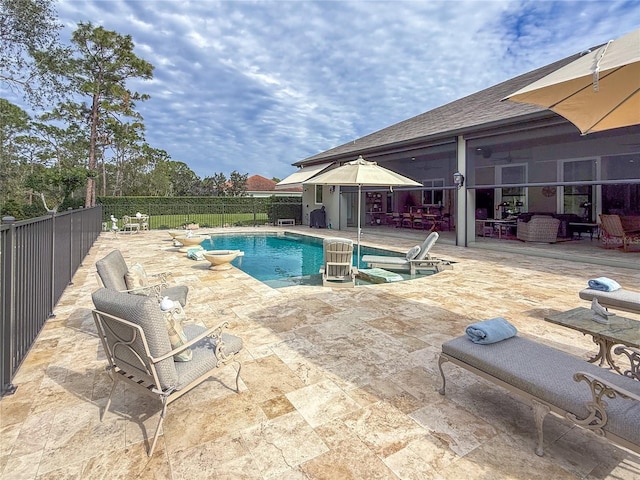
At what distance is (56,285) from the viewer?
277 inches

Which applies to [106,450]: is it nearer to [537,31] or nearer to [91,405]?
[91,405]

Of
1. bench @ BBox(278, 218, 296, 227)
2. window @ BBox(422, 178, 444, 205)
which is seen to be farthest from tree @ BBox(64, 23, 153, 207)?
window @ BBox(422, 178, 444, 205)

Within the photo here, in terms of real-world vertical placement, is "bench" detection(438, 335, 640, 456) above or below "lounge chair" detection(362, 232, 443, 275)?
below

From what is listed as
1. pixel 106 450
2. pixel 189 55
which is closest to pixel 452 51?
pixel 189 55

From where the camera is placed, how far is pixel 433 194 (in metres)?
26.4

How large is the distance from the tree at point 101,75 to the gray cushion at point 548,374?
3203 centimetres

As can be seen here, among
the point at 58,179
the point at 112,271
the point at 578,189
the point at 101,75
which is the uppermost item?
the point at 101,75

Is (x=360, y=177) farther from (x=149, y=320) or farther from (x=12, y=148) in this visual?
(x=12, y=148)

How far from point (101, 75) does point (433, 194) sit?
100ft

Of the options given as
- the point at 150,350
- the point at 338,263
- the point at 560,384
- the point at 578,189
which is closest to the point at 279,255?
the point at 338,263

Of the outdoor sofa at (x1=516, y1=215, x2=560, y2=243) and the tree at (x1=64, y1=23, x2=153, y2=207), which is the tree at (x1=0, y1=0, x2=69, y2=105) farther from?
the outdoor sofa at (x1=516, y1=215, x2=560, y2=243)

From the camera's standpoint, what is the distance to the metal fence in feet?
12.1

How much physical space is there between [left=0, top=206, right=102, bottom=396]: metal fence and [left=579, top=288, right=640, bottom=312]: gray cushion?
25.1ft

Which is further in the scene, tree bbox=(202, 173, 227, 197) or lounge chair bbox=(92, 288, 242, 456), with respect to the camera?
tree bbox=(202, 173, 227, 197)
